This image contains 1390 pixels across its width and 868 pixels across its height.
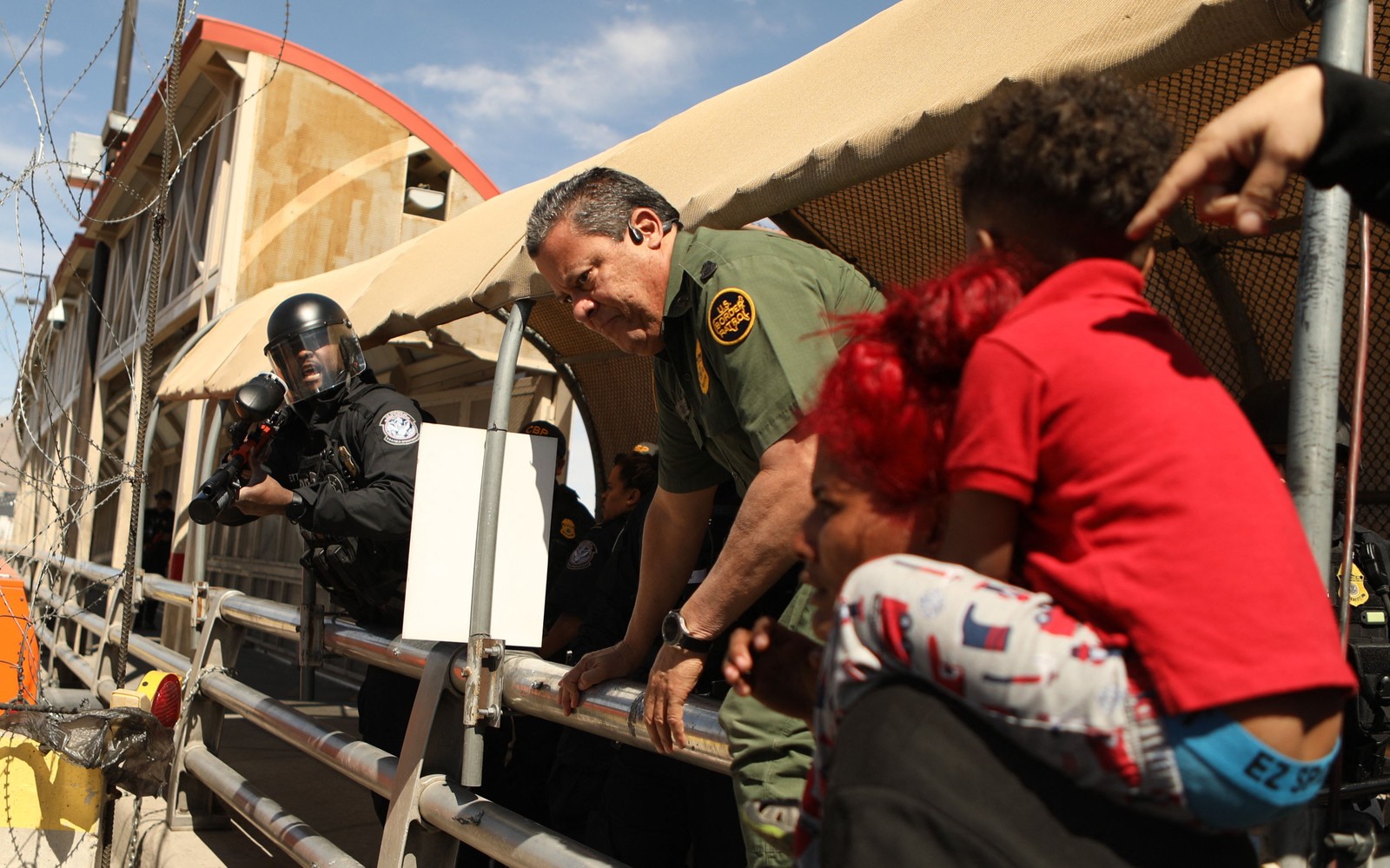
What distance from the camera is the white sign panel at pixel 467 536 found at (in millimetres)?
3043

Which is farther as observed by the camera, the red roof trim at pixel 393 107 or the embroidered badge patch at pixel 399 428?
the red roof trim at pixel 393 107

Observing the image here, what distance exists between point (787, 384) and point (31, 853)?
190 inches

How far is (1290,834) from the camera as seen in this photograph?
141cm

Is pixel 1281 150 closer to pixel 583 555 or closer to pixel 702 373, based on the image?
pixel 702 373

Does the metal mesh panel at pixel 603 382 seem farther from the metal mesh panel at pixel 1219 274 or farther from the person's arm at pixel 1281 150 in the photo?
the person's arm at pixel 1281 150

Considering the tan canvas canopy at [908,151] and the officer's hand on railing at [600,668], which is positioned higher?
the tan canvas canopy at [908,151]

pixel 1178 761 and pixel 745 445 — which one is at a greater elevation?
pixel 745 445

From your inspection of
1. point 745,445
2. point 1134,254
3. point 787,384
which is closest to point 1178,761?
point 1134,254

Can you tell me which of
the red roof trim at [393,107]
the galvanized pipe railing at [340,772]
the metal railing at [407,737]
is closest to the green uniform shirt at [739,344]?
the metal railing at [407,737]

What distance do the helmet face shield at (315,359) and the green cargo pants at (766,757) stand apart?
8.86 feet

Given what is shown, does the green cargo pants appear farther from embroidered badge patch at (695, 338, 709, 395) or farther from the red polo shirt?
the red polo shirt

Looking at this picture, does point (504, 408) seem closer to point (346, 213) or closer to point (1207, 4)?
point (1207, 4)

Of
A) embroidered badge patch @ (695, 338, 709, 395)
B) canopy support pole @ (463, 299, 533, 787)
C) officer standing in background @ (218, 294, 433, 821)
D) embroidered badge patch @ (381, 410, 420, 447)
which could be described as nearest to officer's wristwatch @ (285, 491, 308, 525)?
officer standing in background @ (218, 294, 433, 821)

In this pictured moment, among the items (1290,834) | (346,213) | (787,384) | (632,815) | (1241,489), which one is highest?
(346,213)
